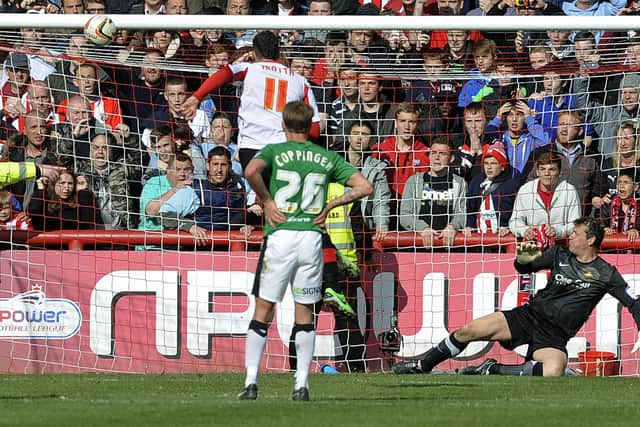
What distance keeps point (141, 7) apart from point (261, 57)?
6.20 metres

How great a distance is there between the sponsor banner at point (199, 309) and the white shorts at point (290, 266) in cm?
512

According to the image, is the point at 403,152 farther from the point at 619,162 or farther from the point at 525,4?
the point at 525,4

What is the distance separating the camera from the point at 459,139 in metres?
15.4

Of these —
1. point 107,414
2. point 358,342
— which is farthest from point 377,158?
point 107,414

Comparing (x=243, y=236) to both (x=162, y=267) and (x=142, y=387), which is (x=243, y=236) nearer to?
(x=162, y=267)

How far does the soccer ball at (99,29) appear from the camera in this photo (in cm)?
1266

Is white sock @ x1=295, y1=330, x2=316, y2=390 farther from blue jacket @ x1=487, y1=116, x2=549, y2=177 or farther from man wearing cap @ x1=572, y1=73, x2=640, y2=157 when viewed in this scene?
man wearing cap @ x1=572, y1=73, x2=640, y2=157

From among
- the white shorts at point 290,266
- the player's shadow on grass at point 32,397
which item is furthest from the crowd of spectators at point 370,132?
the white shorts at point 290,266

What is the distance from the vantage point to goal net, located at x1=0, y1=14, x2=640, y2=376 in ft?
46.9

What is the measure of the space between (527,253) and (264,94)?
3158 mm

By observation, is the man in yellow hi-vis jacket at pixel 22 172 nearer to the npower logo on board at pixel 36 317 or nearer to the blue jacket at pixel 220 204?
the npower logo on board at pixel 36 317

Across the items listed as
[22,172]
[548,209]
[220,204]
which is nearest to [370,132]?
[220,204]

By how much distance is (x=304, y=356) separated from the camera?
30.3 ft

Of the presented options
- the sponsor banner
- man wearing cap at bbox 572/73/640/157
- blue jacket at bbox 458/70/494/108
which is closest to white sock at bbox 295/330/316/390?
the sponsor banner
